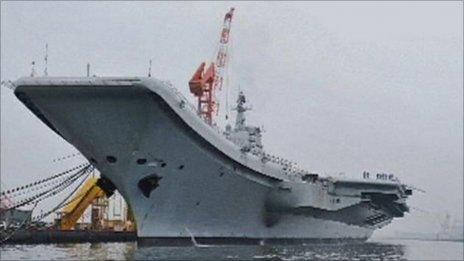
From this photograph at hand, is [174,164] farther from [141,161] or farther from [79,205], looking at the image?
[79,205]

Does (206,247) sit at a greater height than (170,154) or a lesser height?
lesser

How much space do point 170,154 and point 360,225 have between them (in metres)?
26.3

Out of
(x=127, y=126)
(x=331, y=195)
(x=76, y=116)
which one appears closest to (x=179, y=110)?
(x=127, y=126)

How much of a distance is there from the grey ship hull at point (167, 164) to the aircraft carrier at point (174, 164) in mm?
45

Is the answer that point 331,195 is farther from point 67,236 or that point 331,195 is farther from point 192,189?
point 67,236

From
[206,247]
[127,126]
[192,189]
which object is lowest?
[206,247]

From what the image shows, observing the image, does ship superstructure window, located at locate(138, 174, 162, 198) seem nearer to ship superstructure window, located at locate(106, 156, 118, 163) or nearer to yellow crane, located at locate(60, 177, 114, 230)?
ship superstructure window, located at locate(106, 156, 118, 163)

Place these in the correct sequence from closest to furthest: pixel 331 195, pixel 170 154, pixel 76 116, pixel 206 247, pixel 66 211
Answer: pixel 76 116
pixel 170 154
pixel 206 247
pixel 331 195
pixel 66 211

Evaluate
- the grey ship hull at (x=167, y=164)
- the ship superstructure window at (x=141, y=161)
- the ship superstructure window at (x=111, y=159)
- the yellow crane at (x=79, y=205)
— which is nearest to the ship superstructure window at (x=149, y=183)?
the grey ship hull at (x=167, y=164)

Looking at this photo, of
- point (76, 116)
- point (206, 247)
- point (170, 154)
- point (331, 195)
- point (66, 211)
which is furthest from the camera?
point (66, 211)

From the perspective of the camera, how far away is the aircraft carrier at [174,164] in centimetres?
2845

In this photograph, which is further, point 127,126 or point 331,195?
point 331,195

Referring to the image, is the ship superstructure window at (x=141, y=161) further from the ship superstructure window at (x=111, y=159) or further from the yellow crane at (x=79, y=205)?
the yellow crane at (x=79, y=205)

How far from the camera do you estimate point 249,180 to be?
35.2m
